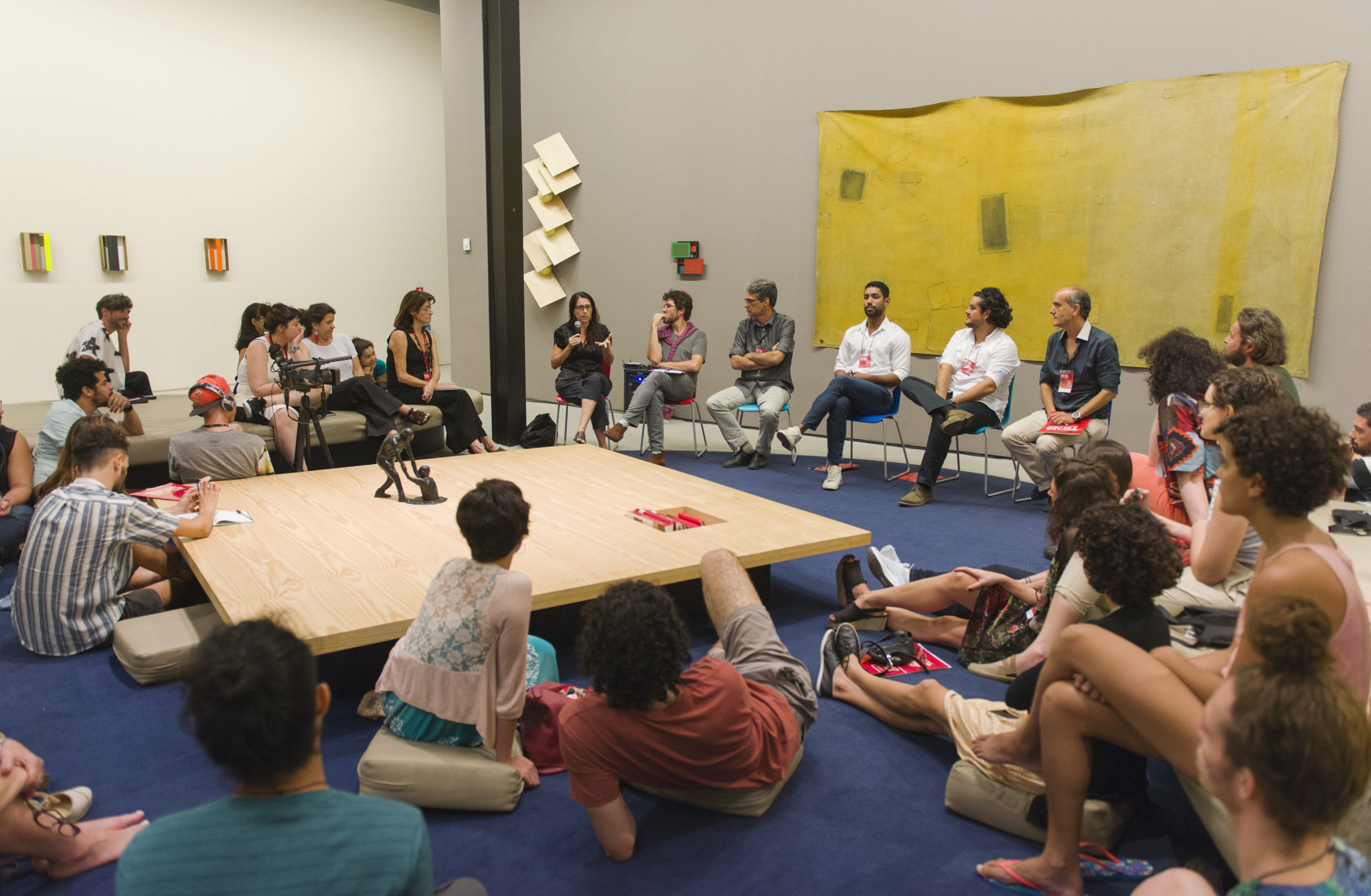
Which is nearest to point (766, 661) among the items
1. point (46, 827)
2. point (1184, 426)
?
point (46, 827)

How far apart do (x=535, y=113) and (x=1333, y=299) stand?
6.21 metres

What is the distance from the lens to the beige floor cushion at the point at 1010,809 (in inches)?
82.8

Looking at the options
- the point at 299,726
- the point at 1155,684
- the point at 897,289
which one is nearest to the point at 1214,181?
the point at 897,289

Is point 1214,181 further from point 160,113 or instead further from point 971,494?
point 160,113

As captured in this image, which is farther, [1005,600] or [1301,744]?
[1005,600]

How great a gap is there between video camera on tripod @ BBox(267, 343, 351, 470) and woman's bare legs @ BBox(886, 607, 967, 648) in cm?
301

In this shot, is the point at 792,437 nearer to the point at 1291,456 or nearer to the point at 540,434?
the point at 540,434

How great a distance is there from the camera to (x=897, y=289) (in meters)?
6.62

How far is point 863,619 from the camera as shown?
341cm

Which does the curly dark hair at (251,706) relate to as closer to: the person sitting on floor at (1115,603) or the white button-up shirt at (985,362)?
the person sitting on floor at (1115,603)

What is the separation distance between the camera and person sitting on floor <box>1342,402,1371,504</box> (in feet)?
13.3

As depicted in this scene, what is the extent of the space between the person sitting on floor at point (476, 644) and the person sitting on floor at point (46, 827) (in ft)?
2.05

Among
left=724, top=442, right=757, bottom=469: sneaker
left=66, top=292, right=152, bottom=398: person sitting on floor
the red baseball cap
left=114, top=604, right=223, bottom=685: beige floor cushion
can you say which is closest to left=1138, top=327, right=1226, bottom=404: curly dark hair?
left=724, top=442, right=757, bottom=469: sneaker

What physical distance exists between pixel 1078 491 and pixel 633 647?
1442 mm
